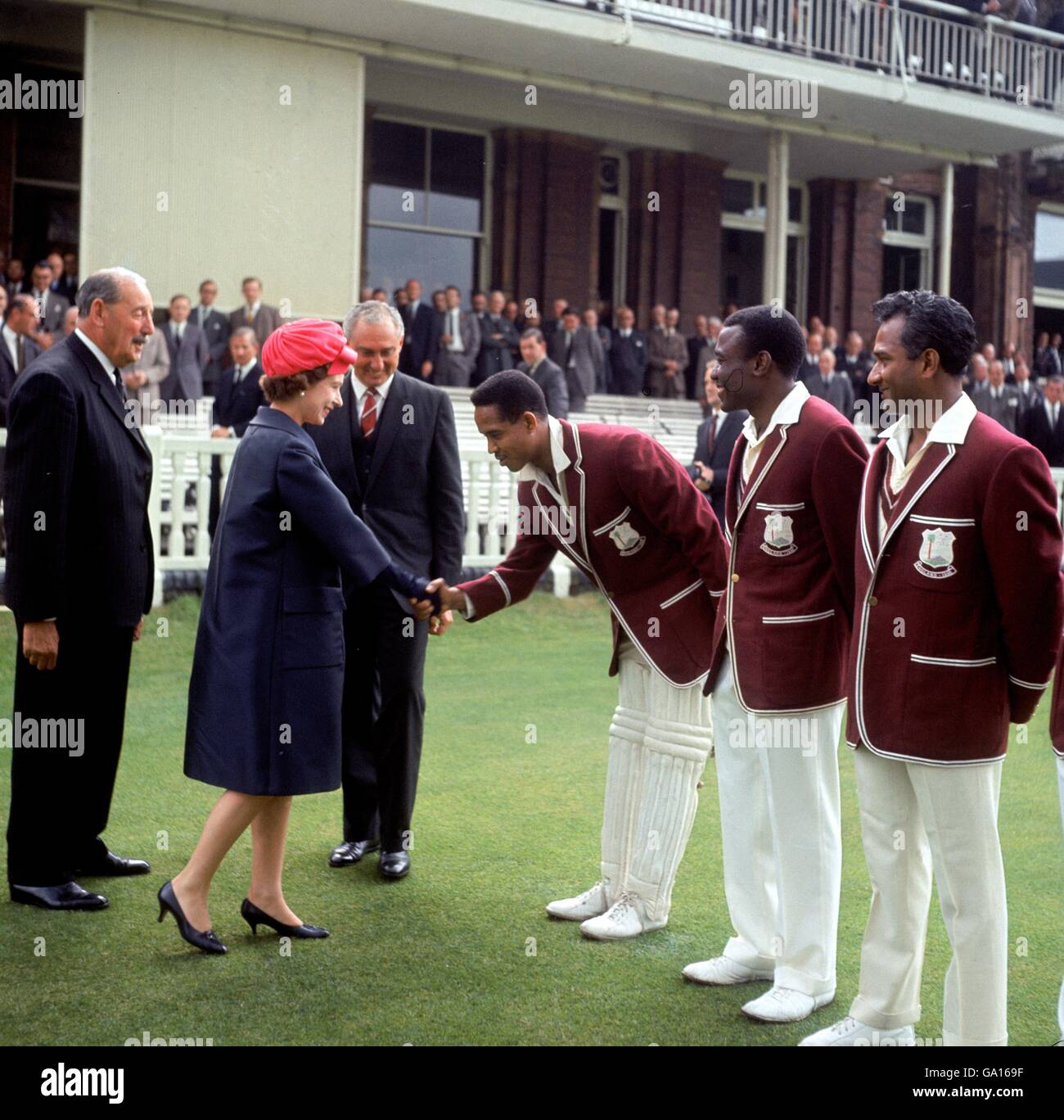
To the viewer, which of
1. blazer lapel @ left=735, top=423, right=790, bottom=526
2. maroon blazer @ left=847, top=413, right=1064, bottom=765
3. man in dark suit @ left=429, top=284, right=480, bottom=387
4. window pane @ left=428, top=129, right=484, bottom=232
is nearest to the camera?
maroon blazer @ left=847, top=413, right=1064, bottom=765

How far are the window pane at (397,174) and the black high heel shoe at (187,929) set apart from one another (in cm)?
1465

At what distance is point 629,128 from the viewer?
63.2 feet

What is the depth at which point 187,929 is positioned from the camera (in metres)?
4.30

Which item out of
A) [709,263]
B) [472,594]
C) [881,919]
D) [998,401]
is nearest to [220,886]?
[472,594]

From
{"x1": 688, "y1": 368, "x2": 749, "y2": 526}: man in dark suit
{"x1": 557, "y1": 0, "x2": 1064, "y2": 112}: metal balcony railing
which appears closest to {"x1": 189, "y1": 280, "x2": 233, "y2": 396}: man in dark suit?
{"x1": 557, "y1": 0, "x2": 1064, "y2": 112}: metal balcony railing

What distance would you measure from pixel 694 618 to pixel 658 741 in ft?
1.37

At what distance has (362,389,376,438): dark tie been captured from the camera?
534 cm

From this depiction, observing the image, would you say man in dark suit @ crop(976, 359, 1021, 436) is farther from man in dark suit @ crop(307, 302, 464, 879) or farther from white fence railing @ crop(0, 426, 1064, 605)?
man in dark suit @ crop(307, 302, 464, 879)

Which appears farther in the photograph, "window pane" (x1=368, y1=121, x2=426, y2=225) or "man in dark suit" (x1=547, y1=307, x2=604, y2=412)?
"window pane" (x1=368, y1=121, x2=426, y2=225)

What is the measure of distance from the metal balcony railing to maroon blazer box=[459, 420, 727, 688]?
38.8 feet

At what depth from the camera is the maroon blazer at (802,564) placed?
148 inches

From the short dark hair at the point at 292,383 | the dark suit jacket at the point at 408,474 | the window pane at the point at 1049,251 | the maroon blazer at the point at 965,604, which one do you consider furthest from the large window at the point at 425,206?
the maroon blazer at the point at 965,604

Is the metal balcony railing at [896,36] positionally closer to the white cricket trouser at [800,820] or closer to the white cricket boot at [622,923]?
the white cricket boot at [622,923]

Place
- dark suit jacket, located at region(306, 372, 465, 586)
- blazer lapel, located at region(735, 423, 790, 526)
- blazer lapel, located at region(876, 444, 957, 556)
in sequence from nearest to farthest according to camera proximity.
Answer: blazer lapel, located at region(876, 444, 957, 556), blazer lapel, located at region(735, 423, 790, 526), dark suit jacket, located at region(306, 372, 465, 586)
